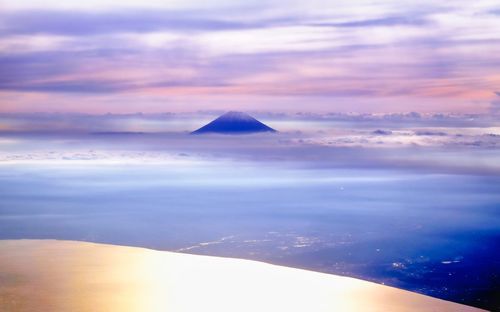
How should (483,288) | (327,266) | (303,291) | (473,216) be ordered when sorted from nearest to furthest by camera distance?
(303,291) < (483,288) < (327,266) < (473,216)

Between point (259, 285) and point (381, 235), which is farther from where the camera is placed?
point (381, 235)

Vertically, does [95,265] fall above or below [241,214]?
above

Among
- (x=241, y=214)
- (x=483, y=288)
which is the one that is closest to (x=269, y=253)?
(x=483, y=288)


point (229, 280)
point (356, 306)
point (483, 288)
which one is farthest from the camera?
point (483, 288)

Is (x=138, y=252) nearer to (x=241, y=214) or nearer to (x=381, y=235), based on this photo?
(x=381, y=235)

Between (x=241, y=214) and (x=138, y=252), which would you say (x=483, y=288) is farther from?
(x=241, y=214)

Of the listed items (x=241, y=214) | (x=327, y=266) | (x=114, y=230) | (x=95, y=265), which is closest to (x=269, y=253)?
(x=327, y=266)
